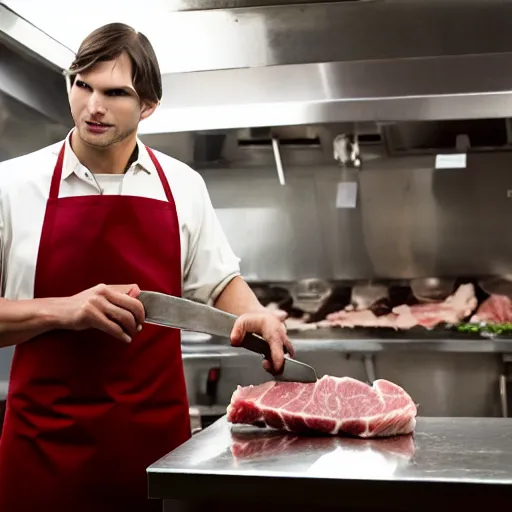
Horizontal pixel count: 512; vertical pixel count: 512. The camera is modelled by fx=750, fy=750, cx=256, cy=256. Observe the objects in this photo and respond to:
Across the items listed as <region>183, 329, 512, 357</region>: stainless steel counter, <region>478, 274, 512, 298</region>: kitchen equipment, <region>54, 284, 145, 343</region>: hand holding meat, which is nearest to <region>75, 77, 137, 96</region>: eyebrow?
<region>54, 284, 145, 343</region>: hand holding meat

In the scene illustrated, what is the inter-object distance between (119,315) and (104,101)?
635 millimetres

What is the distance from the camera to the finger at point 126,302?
5.87 ft

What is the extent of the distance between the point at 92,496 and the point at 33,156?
0.99 m

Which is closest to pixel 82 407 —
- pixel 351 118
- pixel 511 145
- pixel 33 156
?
pixel 33 156

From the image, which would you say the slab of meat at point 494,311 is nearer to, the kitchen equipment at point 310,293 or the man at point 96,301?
the kitchen equipment at point 310,293

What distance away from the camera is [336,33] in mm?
3447

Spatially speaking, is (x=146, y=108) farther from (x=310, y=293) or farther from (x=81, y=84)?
(x=310, y=293)

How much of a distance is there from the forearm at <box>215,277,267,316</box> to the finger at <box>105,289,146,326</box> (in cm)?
53

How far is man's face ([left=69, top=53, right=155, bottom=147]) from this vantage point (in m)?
2.06

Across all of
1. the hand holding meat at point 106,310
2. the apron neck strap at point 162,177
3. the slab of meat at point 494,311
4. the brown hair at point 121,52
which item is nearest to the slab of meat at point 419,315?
the slab of meat at point 494,311

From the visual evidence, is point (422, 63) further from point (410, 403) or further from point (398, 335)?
point (410, 403)

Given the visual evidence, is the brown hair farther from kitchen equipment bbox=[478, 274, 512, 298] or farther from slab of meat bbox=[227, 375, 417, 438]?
kitchen equipment bbox=[478, 274, 512, 298]

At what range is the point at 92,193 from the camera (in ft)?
7.20

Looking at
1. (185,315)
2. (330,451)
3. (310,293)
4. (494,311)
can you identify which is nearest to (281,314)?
(310,293)
